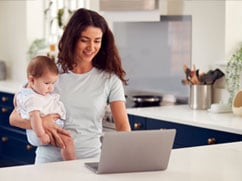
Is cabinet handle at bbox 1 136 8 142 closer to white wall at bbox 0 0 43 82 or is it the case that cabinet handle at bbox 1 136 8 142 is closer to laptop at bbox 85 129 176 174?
white wall at bbox 0 0 43 82

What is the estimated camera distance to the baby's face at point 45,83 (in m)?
2.39

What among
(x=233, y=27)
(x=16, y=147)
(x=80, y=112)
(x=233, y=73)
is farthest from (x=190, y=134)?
(x=16, y=147)

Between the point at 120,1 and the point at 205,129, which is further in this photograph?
the point at 120,1

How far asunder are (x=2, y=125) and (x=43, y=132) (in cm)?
329

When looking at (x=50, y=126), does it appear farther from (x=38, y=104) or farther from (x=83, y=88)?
(x=83, y=88)

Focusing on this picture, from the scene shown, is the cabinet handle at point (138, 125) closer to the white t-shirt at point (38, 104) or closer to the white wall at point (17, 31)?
the white t-shirt at point (38, 104)

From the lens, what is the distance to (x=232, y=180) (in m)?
1.85

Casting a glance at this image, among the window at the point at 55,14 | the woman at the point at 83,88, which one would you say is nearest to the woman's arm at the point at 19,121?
the woman at the point at 83,88

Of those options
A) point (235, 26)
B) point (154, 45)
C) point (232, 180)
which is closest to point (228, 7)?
point (235, 26)

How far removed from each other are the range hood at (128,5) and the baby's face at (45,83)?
1975 mm

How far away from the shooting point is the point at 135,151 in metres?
1.93

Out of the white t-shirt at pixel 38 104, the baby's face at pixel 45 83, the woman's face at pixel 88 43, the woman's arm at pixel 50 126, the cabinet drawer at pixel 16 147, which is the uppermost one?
the woman's face at pixel 88 43

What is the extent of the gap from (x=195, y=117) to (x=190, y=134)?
0.53ft

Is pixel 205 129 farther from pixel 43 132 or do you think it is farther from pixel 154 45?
pixel 154 45
